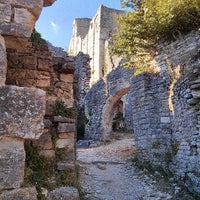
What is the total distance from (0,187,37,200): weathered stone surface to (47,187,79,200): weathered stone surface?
1.06m

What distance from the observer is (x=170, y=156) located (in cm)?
610

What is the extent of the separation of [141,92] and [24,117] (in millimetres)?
6127

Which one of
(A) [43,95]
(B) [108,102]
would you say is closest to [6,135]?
(A) [43,95]

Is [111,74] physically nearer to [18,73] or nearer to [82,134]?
[82,134]

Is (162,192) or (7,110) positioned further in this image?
(162,192)

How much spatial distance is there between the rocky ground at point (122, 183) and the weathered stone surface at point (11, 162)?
2.72 metres

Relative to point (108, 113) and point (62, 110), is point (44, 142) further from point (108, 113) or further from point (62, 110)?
point (108, 113)

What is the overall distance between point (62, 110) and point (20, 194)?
7.14 ft

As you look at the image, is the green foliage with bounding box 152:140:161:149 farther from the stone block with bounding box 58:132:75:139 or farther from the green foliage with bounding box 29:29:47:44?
the green foliage with bounding box 29:29:47:44

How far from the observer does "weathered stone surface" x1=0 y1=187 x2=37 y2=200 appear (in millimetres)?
1546

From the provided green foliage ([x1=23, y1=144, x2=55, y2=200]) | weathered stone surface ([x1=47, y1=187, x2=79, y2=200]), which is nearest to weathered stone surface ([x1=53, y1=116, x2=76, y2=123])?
green foliage ([x1=23, y1=144, x2=55, y2=200])

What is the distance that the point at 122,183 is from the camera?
5.56 m

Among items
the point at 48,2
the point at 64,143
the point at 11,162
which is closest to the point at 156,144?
the point at 64,143

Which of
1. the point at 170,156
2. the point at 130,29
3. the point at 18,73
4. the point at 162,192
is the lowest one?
the point at 162,192
